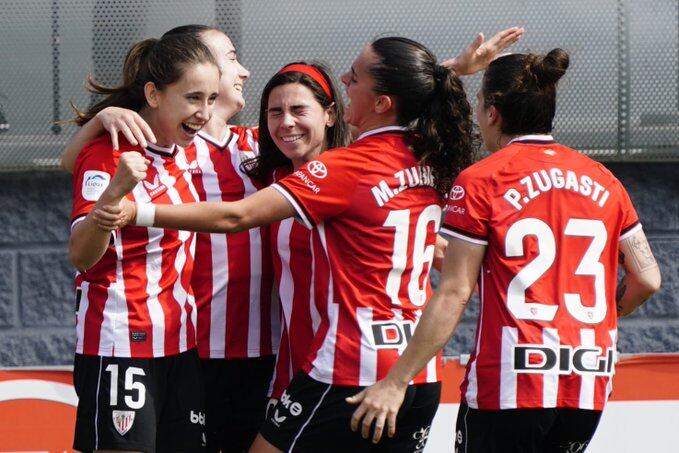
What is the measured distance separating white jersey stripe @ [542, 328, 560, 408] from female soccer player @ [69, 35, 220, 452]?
3.91 ft

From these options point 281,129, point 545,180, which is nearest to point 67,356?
point 281,129

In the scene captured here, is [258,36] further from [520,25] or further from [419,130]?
[419,130]

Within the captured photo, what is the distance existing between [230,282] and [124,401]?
2.07ft

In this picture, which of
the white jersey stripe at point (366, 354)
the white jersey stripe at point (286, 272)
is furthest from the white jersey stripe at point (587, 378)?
the white jersey stripe at point (286, 272)

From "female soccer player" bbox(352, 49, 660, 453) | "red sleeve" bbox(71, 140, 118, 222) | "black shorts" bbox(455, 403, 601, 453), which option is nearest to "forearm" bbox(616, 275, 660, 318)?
"female soccer player" bbox(352, 49, 660, 453)

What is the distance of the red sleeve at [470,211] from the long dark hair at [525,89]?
0.79 feet

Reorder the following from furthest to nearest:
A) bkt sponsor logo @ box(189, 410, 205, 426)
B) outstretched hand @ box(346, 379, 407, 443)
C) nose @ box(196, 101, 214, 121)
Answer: bkt sponsor logo @ box(189, 410, 205, 426)
nose @ box(196, 101, 214, 121)
outstretched hand @ box(346, 379, 407, 443)

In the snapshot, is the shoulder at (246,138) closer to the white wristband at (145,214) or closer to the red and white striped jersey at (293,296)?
the red and white striped jersey at (293,296)

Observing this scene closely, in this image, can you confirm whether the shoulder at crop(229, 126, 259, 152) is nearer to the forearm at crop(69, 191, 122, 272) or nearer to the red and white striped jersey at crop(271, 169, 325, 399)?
the red and white striped jersey at crop(271, 169, 325, 399)

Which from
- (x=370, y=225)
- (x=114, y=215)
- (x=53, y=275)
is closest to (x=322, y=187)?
(x=370, y=225)

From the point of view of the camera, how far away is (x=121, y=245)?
367 centimetres

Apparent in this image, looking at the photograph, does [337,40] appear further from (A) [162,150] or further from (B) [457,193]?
(B) [457,193]

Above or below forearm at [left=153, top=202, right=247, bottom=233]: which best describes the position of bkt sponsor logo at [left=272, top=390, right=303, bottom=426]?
below

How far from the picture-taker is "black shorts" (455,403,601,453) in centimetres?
338
